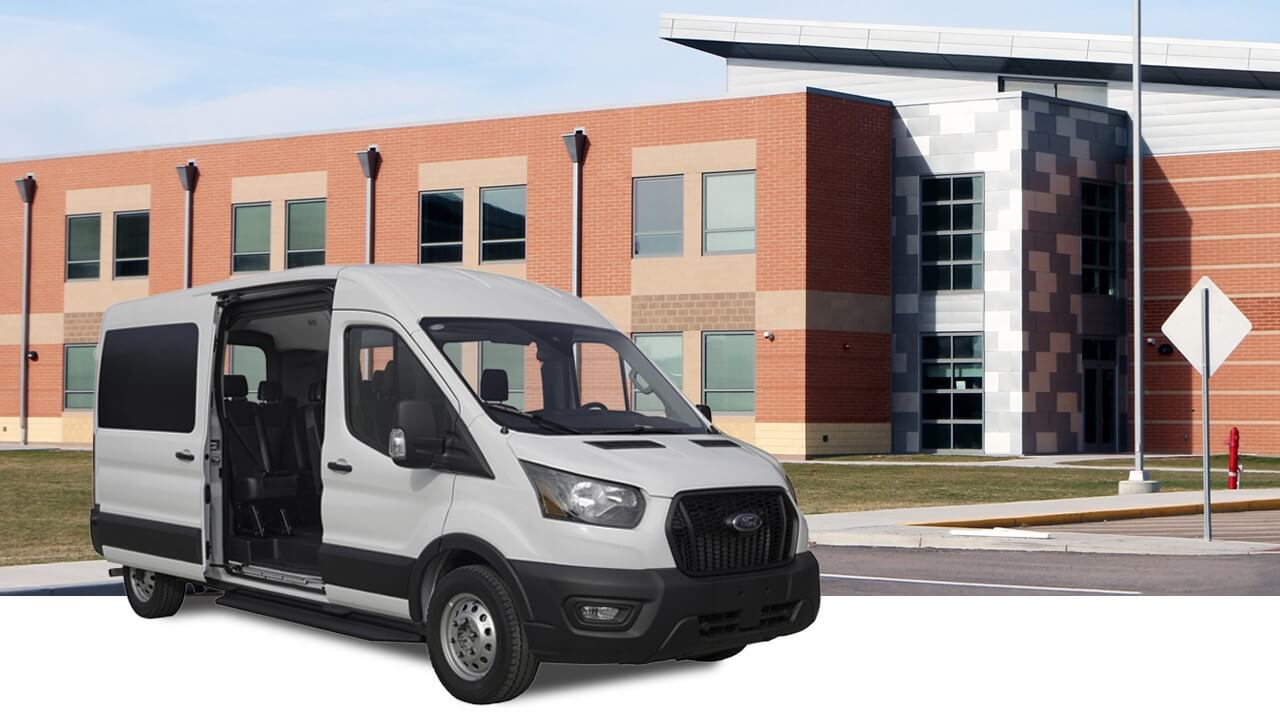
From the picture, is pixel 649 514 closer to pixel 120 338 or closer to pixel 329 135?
pixel 120 338

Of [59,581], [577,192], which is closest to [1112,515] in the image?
[59,581]

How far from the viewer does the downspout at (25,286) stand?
4759 centimetres

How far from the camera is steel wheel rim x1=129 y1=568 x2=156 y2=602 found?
37.9 feet

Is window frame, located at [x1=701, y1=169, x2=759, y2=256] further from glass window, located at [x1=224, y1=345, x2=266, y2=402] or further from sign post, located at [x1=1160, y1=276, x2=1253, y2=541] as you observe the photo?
glass window, located at [x1=224, y1=345, x2=266, y2=402]

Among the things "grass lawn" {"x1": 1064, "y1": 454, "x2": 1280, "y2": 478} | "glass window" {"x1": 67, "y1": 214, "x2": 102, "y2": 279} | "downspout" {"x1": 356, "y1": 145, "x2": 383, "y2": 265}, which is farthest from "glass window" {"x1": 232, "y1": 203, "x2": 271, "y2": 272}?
"grass lawn" {"x1": 1064, "y1": 454, "x2": 1280, "y2": 478}

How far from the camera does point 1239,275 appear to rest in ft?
133

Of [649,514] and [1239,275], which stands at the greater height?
[1239,275]

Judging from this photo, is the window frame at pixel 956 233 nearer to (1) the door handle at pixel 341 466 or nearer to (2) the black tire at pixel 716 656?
(2) the black tire at pixel 716 656

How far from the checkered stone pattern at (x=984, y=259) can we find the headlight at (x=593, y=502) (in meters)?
31.5

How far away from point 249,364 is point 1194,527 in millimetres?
12144

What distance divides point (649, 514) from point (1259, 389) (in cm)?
3578

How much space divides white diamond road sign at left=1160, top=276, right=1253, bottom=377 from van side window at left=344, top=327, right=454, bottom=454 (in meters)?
11.2

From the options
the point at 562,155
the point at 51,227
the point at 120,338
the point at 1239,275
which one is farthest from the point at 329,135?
the point at 120,338

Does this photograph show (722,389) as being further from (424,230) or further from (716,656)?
(716,656)
